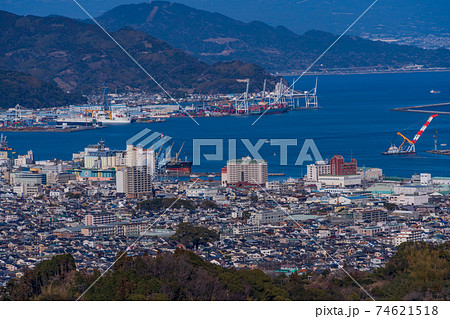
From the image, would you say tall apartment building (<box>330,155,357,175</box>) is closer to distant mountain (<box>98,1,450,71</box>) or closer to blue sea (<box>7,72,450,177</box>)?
blue sea (<box>7,72,450,177</box>)

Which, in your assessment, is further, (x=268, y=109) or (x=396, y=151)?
(x=268, y=109)

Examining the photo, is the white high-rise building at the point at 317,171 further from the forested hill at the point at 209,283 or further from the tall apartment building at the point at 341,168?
the forested hill at the point at 209,283

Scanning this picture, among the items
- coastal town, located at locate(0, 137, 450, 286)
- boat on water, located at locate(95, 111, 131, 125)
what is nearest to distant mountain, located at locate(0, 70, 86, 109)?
boat on water, located at locate(95, 111, 131, 125)

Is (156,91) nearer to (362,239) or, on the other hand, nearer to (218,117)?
(218,117)

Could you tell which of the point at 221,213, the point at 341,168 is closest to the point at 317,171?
the point at 341,168

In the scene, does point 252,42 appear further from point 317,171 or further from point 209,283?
point 209,283

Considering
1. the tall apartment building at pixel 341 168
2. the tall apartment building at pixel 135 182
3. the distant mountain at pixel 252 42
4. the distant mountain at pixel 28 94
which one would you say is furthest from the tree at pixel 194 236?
the distant mountain at pixel 252 42

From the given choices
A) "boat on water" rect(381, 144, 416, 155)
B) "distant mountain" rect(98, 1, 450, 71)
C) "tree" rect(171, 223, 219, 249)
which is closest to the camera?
"tree" rect(171, 223, 219, 249)
